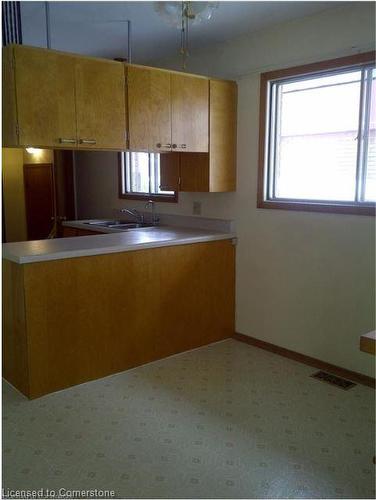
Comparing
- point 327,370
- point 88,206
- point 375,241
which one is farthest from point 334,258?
point 88,206

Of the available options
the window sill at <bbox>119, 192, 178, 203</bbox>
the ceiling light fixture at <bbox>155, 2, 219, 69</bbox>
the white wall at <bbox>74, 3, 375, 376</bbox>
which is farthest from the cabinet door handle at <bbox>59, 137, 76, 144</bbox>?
the window sill at <bbox>119, 192, 178, 203</bbox>

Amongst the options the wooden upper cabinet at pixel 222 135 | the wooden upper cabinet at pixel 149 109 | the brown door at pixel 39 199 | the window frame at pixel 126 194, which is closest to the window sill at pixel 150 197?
the window frame at pixel 126 194

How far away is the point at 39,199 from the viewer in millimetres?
5738

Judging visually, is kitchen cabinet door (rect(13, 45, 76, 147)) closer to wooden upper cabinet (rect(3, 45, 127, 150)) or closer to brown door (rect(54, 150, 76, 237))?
wooden upper cabinet (rect(3, 45, 127, 150))

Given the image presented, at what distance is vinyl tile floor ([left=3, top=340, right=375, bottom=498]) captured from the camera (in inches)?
79.4

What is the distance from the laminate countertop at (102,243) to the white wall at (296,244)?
1.28ft

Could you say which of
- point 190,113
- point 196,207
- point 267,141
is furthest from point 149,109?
point 196,207

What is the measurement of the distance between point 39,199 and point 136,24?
3059 millimetres

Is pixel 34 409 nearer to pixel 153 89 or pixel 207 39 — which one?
pixel 153 89

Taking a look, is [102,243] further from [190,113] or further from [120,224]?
[120,224]

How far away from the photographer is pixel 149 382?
3.04m

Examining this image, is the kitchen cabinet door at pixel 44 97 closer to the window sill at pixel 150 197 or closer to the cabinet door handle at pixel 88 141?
the cabinet door handle at pixel 88 141

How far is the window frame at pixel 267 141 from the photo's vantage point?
292cm

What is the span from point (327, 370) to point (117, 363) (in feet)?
4.92
